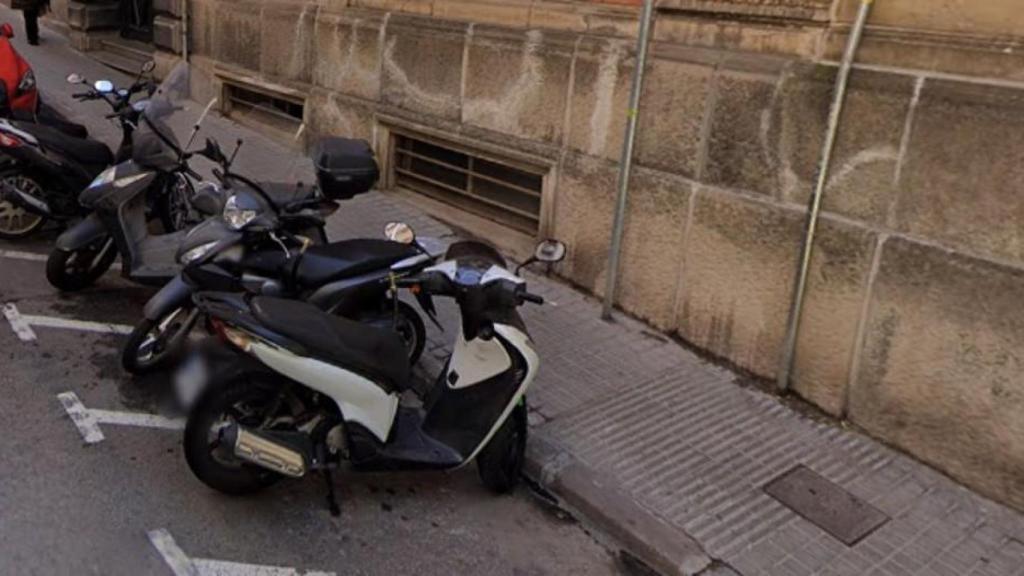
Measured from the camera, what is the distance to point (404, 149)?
24.7ft

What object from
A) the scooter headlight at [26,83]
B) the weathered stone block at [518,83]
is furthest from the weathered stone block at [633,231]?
the scooter headlight at [26,83]

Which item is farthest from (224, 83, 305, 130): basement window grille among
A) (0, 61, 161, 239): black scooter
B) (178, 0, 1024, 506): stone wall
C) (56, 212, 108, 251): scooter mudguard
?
(56, 212, 108, 251): scooter mudguard

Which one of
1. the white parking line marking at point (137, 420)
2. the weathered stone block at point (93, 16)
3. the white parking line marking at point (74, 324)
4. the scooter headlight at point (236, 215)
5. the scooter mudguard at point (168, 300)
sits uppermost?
the weathered stone block at point (93, 16)

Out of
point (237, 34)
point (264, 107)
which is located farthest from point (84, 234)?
point (237, 34)

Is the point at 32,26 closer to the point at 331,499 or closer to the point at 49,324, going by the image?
the point at 49,324

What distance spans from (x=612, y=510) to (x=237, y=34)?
24.7 feet

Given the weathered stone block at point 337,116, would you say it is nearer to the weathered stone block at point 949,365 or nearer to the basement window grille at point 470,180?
the basement window grille at point 470,180

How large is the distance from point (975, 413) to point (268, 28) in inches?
288

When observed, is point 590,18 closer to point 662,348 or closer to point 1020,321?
point 662,348

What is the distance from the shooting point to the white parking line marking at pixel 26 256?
591 cm

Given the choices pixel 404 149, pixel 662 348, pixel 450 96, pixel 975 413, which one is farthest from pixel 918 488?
Answer: pixel 404 149

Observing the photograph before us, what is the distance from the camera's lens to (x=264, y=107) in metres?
9.39

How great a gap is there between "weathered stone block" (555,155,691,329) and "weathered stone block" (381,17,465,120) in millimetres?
1406

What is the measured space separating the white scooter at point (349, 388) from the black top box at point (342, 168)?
1.11 m
